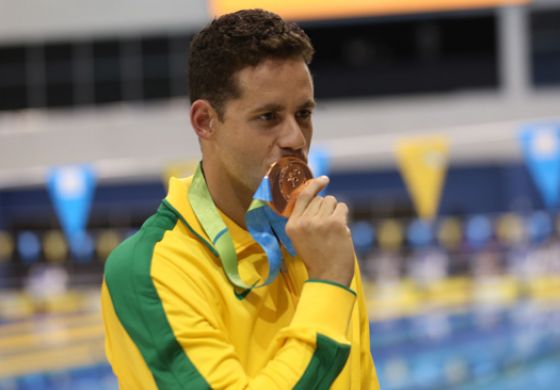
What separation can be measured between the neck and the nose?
104 mm

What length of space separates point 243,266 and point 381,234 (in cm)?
1679

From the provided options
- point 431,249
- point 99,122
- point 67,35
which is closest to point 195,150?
point 99,122

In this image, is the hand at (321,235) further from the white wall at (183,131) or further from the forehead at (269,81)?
the white wall at (183,131)

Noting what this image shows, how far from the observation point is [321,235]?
1158 millimetres

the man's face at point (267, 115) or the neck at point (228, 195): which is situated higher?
the man's face at point (267, 115)

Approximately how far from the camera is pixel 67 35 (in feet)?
55.7

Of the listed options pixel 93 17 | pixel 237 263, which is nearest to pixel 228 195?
pixel 237 263

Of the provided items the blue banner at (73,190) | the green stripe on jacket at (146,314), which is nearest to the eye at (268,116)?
the green stripe on jacket at (146,314)

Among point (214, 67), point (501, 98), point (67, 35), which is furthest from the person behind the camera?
point (67, 35)

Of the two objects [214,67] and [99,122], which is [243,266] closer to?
[214,67]

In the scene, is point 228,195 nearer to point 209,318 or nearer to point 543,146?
point 209,318

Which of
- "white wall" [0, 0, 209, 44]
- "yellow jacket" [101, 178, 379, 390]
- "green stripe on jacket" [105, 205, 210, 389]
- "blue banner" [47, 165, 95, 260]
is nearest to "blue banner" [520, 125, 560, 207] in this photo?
"blue banner" [47, 165, 95, 260]

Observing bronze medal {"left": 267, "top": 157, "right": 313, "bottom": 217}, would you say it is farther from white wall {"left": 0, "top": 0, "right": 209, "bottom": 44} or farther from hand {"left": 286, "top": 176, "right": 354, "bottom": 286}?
white wall {"left": 0, "top": 0, "right": 209, "bottom": 44}

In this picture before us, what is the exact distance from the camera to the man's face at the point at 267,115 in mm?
1205
